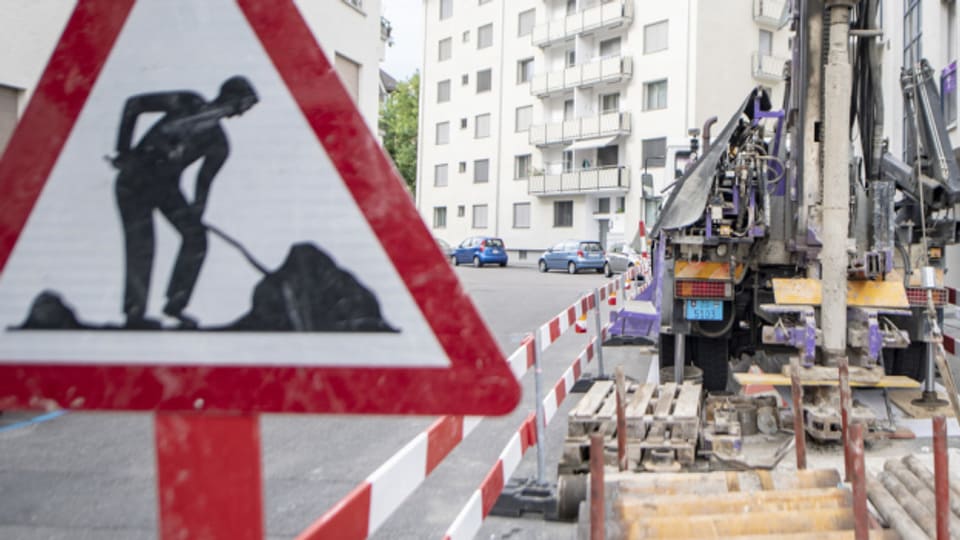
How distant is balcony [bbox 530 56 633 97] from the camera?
1506 inches

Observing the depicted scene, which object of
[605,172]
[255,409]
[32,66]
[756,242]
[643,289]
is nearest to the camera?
[255,409]

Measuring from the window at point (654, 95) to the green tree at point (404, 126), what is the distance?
2296cm

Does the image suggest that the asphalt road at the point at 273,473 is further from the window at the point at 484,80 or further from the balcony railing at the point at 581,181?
the window at the point at 484,80

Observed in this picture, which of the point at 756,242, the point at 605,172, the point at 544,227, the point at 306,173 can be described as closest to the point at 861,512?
the point at 306,173

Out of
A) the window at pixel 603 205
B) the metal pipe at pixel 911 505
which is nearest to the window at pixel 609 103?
the window at pixel 603 205

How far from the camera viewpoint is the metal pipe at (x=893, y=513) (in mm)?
3336

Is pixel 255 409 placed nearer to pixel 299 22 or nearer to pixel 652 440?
pixel 299 22

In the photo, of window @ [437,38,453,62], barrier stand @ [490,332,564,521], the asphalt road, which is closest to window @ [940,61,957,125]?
the asphalt road

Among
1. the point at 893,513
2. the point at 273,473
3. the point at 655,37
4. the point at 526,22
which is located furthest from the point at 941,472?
the point at 526,22

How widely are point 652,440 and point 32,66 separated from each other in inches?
395

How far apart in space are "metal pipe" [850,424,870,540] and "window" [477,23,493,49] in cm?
4682

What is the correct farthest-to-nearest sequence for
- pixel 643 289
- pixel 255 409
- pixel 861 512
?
pixel 643 289 → pixel 861 512 → pixel 255 409

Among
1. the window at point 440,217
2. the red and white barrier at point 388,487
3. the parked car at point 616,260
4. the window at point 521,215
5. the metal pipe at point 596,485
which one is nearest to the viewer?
the red and white barrier at point 388,487

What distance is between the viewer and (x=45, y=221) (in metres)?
1.43
